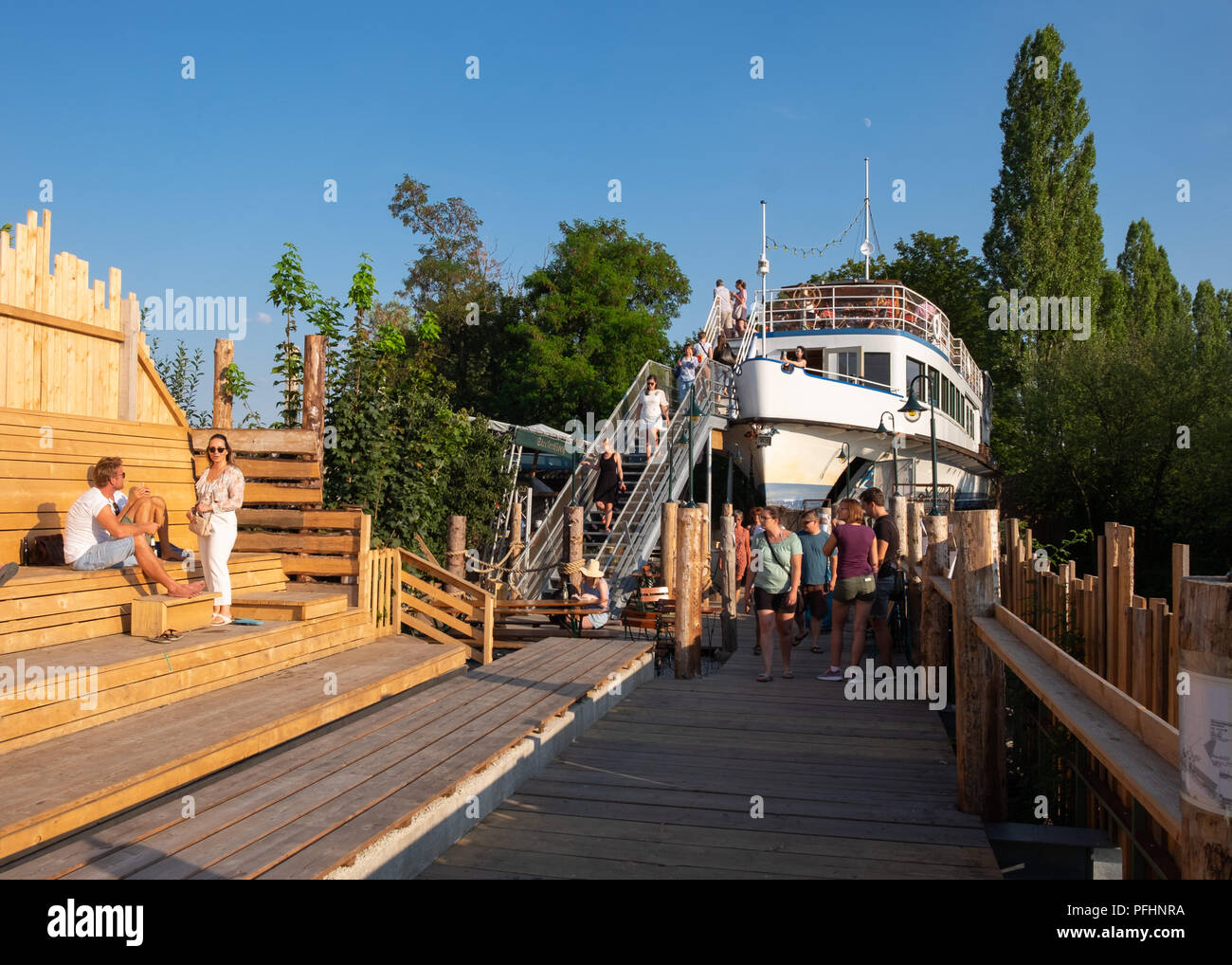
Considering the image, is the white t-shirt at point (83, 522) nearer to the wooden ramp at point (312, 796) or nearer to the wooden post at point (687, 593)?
the wooden ramp at point (312, 796)

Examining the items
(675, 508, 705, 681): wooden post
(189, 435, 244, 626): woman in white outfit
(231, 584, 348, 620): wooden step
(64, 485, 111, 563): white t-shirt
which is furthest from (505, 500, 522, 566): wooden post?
(64, 485, 111, 563): white t-shirt

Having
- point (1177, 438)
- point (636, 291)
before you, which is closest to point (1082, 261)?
point (1177, 438)

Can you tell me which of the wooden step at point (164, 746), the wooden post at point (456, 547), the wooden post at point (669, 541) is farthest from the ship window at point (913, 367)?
the wooden step at point (164, 746)

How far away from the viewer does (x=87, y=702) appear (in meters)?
5.66

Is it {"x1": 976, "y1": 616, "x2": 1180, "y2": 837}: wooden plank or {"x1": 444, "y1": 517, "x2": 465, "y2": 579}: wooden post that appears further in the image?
{"x1": 444, "y1": 517, "x2": 465, "y2": 579}: wooden post

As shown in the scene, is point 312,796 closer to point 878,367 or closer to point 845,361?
point 845,361

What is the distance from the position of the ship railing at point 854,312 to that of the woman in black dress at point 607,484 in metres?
7.11

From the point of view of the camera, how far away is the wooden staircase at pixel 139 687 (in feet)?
15.4

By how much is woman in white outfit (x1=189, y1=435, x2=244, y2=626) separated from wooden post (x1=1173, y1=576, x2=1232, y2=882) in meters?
7.25

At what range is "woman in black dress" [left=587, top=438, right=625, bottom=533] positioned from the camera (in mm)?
17539

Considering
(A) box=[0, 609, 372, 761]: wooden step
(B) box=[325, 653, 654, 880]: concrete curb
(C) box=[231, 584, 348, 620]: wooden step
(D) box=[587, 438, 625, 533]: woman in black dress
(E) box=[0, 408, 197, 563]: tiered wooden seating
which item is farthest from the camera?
(D) box=[587, 438, 625, 533]: woman in black dress

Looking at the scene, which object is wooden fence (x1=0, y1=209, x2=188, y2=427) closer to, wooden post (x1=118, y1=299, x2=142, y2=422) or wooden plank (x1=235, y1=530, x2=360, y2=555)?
wooden post (x1=118, y1=299, x2=142, y2=422)
